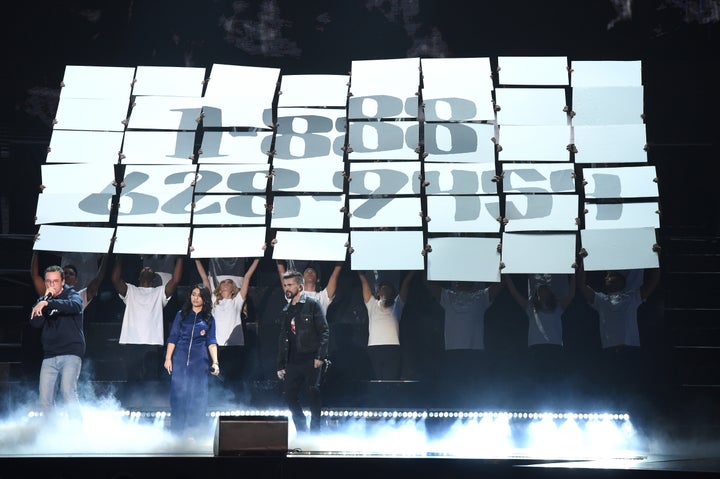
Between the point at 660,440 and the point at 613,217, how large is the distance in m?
2.31

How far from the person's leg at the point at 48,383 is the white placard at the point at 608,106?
5.85 m

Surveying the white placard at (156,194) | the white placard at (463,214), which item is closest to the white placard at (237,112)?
the white placard at (156,194)

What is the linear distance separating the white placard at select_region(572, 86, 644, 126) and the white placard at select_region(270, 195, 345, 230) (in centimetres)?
275

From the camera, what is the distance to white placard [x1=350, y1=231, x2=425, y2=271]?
358 inches

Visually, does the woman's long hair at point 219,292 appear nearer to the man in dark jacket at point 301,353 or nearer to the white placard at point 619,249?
the man in dark jacket at point 301,353

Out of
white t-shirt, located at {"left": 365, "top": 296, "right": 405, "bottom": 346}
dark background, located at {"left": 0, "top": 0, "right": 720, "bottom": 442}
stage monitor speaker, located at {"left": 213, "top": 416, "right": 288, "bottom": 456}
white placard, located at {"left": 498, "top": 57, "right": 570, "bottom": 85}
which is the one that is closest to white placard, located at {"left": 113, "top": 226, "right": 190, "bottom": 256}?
dark background, located at {"left": 0, "top": 0, "right": 720, "bottom": 442}

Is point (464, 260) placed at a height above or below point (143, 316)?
above

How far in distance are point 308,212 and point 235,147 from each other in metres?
1.11

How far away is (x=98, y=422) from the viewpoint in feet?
28.7

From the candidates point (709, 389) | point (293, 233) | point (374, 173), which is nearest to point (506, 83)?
point (374, 173)

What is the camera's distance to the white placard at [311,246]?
9172mm

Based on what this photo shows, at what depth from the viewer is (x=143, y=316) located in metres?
9.23

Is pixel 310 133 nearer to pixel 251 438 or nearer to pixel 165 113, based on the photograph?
pixel 165 113

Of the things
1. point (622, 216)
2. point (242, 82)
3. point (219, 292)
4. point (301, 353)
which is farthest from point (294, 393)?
point (622, 216)
